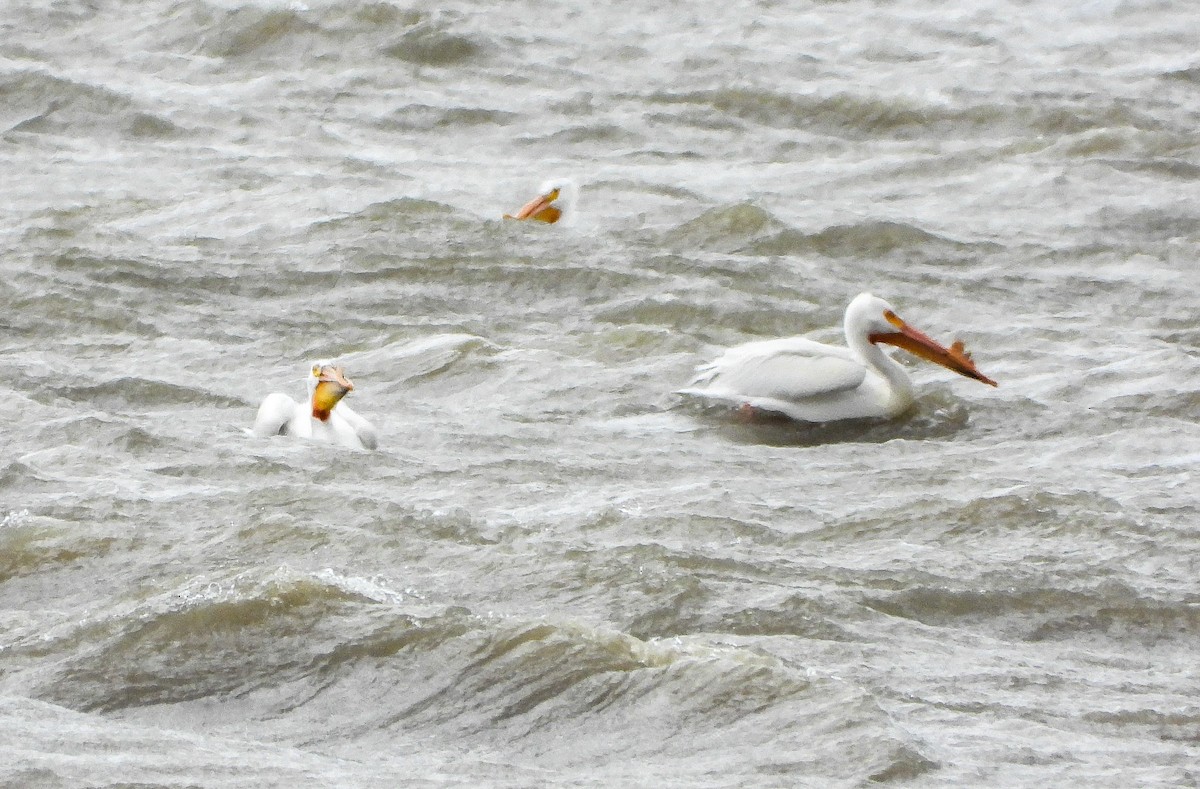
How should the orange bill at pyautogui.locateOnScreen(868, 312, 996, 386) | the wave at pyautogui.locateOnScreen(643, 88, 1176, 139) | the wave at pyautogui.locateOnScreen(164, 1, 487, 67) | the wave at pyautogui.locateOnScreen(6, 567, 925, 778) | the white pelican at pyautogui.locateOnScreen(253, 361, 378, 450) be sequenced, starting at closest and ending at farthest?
the wave at pyautogui.locateOnScreen(6, 567, 925, 778), the white pelican at pyautogui.locateOnScreen(253, 361, 378, 450), the orange bill at pyautogui.locateOnScreen(868, 312, 996, 386), the wave at pyautogui.locateOnScreen(643, 88, 1176, 139), the wave at pyautogui.locateOnScreen(164, 1, 487, 67)

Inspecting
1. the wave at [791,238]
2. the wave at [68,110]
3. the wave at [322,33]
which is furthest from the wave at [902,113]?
the wave at [68,110]

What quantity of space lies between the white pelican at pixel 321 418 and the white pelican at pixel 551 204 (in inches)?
103

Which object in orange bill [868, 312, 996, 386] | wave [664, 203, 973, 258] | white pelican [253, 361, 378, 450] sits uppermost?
white pelican [253, 361, 378, 450]

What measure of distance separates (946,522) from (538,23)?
24.7 ft

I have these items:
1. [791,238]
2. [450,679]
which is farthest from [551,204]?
[450,679]

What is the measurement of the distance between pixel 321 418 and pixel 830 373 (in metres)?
1.82

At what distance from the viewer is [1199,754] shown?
4074 millimetres

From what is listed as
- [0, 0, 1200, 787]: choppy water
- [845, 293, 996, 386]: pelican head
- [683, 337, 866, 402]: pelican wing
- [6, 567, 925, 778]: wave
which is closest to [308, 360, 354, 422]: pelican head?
[0, 0, 1200, 787]: choppy water

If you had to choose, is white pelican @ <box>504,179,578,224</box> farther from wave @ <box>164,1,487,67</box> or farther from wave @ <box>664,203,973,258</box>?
wave @ <box>164,1,487,67</box>

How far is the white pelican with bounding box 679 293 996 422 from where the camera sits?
7.07m

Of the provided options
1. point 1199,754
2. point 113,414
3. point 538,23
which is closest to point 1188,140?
point 538,23

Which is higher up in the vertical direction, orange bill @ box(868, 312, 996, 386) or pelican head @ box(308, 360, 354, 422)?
pelican head @ box(308, 360, 354, 422)

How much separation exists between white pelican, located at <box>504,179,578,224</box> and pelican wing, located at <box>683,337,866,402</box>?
1948 mm

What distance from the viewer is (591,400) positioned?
710 cm
